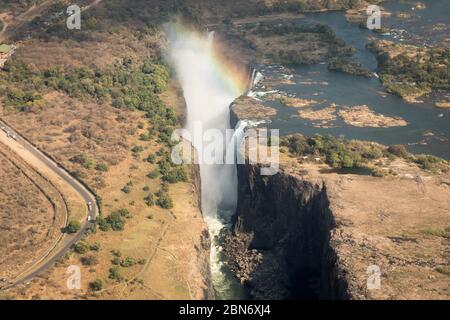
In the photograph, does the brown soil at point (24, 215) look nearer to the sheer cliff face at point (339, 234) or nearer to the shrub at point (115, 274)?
the shrub at point (115, 274)

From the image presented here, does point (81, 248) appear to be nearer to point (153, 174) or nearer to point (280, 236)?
point (153, 174)

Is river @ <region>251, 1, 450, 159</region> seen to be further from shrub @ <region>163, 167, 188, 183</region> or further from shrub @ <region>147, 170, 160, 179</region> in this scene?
shrub @ <region>147, 170, 160, 179</region>

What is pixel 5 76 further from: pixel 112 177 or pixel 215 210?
pixel 215 210

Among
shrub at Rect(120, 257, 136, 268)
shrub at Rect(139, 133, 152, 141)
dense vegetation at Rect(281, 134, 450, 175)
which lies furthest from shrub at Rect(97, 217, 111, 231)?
dense vegetation at Rect(281, 134, 450, 175)

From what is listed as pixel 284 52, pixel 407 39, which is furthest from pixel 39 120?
pixel 407 39

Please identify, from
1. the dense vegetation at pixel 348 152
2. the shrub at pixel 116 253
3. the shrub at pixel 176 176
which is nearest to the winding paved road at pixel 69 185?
the shrub at pixel 116 253

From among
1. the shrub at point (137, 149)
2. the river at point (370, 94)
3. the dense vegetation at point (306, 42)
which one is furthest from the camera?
the dense vegetation at point (306, 42)

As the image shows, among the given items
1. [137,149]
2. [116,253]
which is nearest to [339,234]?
[116,253]
